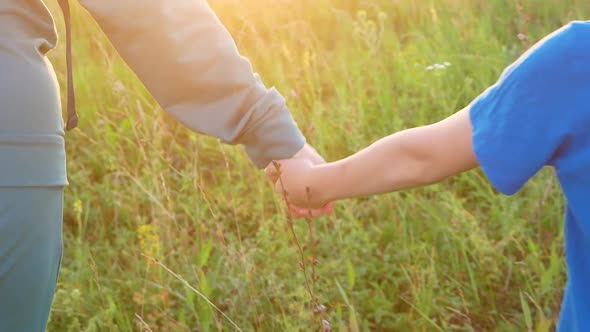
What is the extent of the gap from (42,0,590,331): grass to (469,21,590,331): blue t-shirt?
37.5 inches

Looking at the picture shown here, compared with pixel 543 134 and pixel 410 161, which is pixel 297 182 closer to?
pixel 410 161

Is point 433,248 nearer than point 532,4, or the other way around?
point 433,248

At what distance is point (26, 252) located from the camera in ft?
4.65

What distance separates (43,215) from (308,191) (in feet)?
2.21

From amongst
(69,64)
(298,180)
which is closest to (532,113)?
(298,180)

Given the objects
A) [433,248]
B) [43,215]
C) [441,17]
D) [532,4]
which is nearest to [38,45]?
[43,215]

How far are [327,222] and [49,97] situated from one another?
6.67 feet

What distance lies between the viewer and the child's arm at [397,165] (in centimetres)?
146

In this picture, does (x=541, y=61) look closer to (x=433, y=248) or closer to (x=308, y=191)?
(x=308, y=191)

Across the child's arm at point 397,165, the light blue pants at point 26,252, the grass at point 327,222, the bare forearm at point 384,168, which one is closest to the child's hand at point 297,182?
the child's arm at point 397,165

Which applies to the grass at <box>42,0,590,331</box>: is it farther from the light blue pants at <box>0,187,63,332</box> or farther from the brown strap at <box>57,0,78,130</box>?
the light blue pants at <box>0,187,63,332</box>

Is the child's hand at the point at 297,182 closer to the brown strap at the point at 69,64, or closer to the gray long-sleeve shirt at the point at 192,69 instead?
the gray long-sleeve shirt at the point at 192,69

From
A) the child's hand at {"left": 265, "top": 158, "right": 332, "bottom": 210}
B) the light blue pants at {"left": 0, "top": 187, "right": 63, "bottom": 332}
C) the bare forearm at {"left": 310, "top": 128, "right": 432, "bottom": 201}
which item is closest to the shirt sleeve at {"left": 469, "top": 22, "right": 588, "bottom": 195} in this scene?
the bare forearm at {"left": 310, "top": 128, "right": 432, "bottom": 201}

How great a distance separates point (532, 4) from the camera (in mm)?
4992
